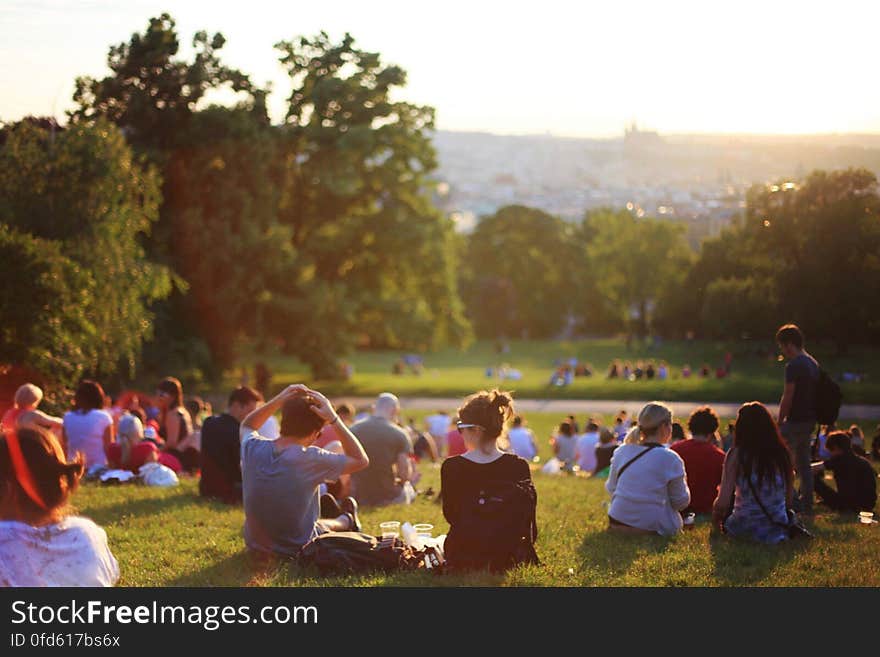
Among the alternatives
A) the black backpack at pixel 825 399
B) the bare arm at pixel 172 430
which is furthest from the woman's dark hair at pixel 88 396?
the black backpack at pixel 825 399

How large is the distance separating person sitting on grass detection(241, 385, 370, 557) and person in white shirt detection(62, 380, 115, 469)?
4.70m

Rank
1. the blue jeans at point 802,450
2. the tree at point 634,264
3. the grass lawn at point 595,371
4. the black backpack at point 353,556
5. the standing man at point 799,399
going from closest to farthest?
the black backpack at point 353,556 < the standing man at point 799,399 < the blue jeans at point 802,450 < the grass lawn at point 595,371 < the tree at point 634,264

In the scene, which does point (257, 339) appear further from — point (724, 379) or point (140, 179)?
point (724, 379)

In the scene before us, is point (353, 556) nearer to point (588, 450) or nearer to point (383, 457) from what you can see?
point (383, 457)

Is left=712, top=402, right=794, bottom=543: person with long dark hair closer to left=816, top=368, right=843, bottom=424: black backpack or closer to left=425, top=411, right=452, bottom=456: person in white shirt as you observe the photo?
left=816, top=368, right=843, bottom=424: black backpack

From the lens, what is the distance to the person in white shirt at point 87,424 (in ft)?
39.0

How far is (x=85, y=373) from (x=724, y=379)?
13.1 m

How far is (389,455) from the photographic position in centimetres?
1084

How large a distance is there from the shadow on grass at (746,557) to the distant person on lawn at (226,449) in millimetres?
4614

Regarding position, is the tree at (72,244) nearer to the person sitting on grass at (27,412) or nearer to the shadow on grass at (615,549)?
the person sitting on grass at (27,412)

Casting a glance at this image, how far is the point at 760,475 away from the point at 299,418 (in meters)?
3.76

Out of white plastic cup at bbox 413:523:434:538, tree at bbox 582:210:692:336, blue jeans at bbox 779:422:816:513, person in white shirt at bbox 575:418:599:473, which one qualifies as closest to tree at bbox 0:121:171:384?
person in white shirt at bbox 575:418:599:473

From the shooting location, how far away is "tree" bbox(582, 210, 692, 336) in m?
38.8
